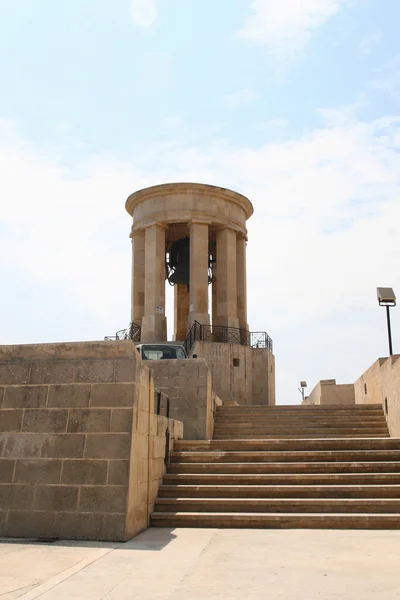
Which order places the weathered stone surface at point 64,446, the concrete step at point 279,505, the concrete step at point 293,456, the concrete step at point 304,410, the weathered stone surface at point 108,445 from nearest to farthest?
the weathered stone surface at point 108,445, the weathered stone surface at point 64,446, the concrete step at point 279,505, the concrete step at point 293,456, the concrete step at point 304,410

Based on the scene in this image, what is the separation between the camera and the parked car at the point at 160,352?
16.9 m

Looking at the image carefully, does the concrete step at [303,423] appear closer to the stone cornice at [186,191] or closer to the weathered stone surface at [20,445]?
the weathered stone surface at [20,445]

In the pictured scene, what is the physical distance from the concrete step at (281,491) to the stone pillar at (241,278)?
1794 cm

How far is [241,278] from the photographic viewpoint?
27484mm

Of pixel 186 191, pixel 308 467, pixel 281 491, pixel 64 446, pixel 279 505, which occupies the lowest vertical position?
pixel 279 505

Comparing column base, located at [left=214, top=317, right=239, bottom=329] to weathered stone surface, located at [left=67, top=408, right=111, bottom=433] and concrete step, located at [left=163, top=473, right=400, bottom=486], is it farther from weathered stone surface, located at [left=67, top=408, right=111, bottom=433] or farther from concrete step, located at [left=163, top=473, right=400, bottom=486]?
weathered stone surface, located at [left=67, top=408, right=111, bottom=433]

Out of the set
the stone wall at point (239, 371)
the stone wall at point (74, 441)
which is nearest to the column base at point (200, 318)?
the stone wall at point (239, 371)

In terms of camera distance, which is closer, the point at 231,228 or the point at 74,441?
the point at 74,441

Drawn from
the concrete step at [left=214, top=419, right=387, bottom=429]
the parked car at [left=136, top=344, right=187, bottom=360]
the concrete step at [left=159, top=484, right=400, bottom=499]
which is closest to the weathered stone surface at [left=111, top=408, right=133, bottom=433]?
the concrete step at [left=159, top=484, right=400, bottom=499]

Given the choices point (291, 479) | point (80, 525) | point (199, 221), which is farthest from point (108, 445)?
point (199, 221)

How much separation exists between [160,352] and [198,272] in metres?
8.77

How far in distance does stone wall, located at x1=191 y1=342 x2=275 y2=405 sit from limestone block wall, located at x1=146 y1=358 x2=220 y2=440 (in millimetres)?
8923

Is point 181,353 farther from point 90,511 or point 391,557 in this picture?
point 391,557

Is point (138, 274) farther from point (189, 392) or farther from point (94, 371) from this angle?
point (94, 371)
